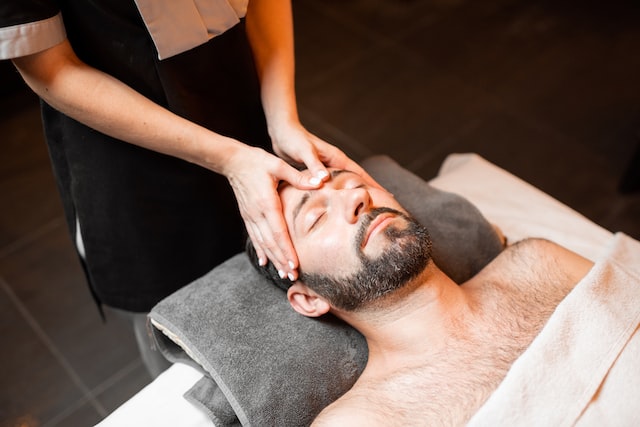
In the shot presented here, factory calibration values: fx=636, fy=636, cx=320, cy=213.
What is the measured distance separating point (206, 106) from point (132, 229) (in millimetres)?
347

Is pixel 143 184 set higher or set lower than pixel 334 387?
higher

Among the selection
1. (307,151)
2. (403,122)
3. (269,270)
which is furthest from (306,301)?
(403,122)

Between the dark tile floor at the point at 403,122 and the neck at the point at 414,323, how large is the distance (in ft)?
3.64

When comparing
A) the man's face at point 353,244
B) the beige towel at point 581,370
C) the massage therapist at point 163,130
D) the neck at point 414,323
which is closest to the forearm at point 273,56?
the massage therapist at point 163,130

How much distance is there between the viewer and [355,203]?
131 cm

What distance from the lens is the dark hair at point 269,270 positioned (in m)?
1.45

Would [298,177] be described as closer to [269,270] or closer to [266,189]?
[266,189]

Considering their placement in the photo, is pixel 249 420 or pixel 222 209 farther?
pixel 222 209

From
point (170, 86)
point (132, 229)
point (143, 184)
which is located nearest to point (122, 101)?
point (170, 86)

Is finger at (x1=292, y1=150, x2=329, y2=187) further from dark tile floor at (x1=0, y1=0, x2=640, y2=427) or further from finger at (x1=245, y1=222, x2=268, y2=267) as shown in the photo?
dark tile floor at (x1=0, y1=0, x2=640, y2=427)

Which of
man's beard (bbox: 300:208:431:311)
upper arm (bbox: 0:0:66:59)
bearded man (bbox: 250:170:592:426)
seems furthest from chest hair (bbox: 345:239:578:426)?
upper arm (bbox: 0:0:66:59)

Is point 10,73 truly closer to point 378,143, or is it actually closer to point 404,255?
point 378,143

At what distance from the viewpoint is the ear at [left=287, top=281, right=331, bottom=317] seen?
1391 millimetres

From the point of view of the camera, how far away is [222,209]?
1553 mm
